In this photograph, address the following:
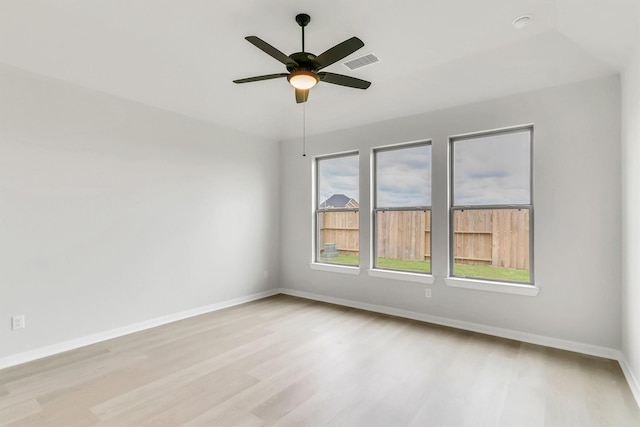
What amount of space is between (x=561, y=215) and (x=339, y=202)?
304cm

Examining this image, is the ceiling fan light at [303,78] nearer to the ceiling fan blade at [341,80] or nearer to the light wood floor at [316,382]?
the ceiling fan blade at [341,80]

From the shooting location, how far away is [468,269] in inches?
163

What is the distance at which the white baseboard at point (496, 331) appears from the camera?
3.19 metres

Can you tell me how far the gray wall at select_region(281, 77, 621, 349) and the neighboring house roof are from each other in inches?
54.7

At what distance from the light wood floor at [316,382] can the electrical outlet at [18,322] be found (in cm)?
38

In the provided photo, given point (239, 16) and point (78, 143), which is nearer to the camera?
point (239, 16)

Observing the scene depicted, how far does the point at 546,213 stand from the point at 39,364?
5.41m

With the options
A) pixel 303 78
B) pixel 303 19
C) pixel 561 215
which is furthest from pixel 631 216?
pixel 303 19

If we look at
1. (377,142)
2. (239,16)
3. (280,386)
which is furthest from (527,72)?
(280,386)

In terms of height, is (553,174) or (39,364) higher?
(553,174)

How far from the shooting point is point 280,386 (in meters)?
2.62

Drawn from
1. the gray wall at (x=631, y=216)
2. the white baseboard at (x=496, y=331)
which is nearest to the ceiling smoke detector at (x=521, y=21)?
the gray wall at (x=631, y=216)

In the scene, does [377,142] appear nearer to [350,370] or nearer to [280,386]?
[350,370]

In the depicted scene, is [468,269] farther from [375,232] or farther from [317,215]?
[317,215]
